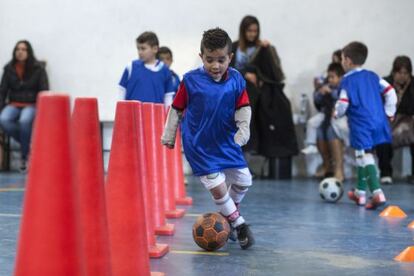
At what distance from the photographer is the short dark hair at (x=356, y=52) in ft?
21.7

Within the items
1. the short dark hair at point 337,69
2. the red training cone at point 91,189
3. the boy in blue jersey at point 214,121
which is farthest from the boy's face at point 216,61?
the short dark hair at point 337,69

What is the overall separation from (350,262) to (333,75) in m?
5.79

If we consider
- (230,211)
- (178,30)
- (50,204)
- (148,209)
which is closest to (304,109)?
(178,30)

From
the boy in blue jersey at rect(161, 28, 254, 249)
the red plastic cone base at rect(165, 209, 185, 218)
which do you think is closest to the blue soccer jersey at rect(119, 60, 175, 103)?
the red plastic cone base at rect(165, 209, 185, 218)

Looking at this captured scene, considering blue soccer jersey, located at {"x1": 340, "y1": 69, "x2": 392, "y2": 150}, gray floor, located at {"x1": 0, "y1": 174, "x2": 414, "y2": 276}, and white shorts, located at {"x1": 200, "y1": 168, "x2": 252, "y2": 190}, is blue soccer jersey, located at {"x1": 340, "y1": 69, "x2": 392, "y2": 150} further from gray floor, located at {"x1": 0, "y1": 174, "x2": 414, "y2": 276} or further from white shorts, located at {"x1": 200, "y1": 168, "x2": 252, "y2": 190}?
white shorts, located at {"x1": 200, "y1": 168, "x2": 252, "y2": 190}

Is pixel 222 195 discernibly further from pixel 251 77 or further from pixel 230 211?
pixel 251 77

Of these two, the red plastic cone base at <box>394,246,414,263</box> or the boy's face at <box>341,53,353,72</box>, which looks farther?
the boy's face at <box>341,53,353,72</box>

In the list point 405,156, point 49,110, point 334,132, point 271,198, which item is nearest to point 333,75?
point 334,132

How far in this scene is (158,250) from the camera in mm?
4031

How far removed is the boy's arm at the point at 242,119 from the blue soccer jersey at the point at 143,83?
3.41 meters

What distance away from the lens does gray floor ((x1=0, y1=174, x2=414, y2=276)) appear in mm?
3758

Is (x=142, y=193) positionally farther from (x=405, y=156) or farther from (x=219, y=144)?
(x=405, y=156)

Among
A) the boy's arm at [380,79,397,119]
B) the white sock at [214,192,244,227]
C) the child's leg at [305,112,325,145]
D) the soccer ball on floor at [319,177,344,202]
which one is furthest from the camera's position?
the child's leg at [305,112,325,145]

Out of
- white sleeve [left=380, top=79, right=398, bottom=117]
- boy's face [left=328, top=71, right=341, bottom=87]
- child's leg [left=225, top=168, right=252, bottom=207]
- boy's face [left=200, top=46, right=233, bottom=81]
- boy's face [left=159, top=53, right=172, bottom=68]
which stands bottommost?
child's leg [left=225, top=168, right=252, bottom=207]
